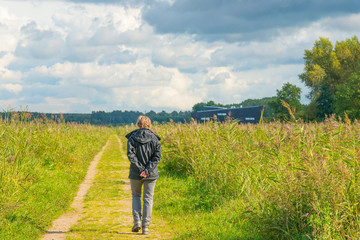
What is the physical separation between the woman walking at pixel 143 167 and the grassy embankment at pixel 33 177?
2.06m

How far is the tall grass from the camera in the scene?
15.9 ft

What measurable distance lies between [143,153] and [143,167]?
287 mm

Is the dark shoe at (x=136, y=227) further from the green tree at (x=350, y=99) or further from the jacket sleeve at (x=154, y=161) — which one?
the green tree at (x=350, y=99)

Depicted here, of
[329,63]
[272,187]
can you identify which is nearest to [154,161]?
[272,187]

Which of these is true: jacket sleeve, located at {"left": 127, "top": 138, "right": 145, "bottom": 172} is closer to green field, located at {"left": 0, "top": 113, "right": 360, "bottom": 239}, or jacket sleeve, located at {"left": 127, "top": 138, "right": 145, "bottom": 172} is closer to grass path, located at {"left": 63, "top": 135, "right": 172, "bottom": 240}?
grass path, located at {"left": 63, "top": 135, "right": 172, "bottom": 240}

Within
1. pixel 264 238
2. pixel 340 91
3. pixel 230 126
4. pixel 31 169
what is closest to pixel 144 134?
pixel 264 238

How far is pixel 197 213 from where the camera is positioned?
7777 mm

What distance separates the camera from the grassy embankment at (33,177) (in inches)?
283

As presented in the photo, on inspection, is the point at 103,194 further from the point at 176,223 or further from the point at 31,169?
the point at 176,223

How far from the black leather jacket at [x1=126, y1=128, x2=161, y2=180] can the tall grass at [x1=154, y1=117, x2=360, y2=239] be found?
147cm

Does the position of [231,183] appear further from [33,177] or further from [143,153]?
[33,177]

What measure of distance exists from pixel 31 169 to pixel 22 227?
4356mm

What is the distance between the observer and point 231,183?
8.22 metres

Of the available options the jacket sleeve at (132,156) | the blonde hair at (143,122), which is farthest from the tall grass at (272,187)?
the blonde hair at (143,122)
